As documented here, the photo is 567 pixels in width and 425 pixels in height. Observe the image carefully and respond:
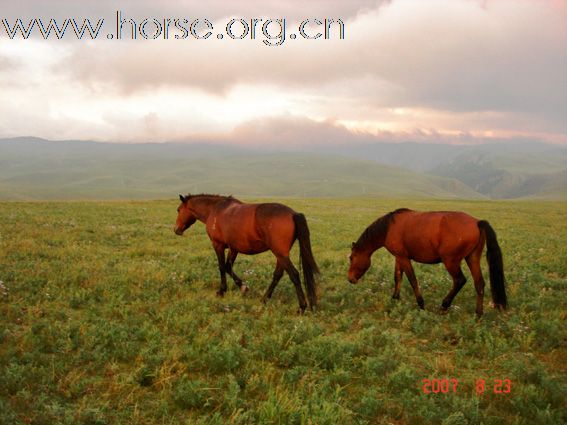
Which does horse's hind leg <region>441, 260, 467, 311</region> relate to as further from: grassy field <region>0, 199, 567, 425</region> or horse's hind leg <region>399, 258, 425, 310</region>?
horse's hind leg <region>399, 258, 425, 310</region>

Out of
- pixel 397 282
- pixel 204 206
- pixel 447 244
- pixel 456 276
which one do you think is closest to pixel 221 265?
pixel 204 206

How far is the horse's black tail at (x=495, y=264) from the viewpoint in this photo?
29.0 feet

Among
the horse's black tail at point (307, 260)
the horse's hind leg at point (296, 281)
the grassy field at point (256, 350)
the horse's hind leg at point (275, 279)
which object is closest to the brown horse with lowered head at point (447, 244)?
the grassy field at point (256, 350)

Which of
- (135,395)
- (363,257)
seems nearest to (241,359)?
(135,395)

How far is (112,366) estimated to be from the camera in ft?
19.6

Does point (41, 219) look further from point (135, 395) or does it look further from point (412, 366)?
point (412, 366)

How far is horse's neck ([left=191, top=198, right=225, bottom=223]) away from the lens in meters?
11.6

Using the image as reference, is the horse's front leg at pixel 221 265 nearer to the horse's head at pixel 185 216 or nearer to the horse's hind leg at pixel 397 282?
the horse's head at pixel 185 216

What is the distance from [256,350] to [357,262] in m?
5.16

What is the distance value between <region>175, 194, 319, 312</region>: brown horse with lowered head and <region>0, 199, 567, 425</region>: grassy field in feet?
2.42

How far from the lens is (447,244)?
9.14 meters

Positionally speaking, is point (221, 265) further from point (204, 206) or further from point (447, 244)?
point (447, 244)

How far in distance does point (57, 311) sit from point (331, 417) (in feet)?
21.1

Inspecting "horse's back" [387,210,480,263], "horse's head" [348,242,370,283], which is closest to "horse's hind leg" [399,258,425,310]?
"horse's back" [387,210,480,263]
